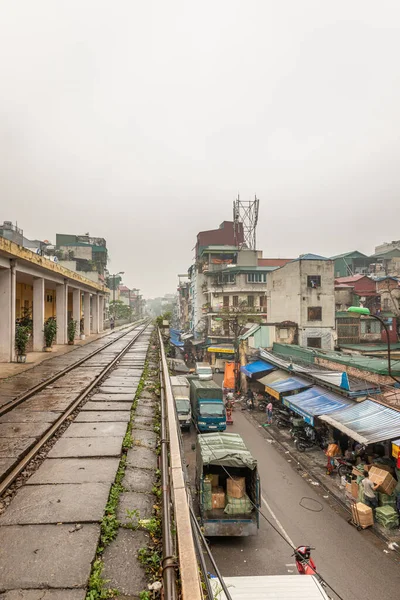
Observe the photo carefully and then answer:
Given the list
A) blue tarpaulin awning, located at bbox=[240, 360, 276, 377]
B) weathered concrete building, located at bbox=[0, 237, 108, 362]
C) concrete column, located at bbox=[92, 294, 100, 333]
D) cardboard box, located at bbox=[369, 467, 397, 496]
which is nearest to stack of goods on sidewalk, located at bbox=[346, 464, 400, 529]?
cardboard box, located at bbox=[369, 467, 397, 496]

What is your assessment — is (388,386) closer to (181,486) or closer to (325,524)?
(325,524)

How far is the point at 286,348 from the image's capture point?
95.8ft

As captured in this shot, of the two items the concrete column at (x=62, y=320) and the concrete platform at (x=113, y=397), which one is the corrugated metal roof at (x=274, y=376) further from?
the concrete platform at (x=113, y=397)

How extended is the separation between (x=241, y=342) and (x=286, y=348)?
9055 millimetres

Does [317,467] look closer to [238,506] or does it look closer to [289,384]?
[289,384]

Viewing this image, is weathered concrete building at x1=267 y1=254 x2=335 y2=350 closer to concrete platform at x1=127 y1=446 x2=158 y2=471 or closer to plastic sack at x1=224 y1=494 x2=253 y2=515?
plastic sack at x1=224 y1=494 x2=253 y2=515

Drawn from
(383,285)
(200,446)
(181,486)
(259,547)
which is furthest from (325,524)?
(383,285)

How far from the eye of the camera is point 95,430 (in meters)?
7.70

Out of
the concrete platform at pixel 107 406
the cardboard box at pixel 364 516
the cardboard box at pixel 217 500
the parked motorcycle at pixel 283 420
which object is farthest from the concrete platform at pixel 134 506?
the parked motorcycle at pixel 283 420

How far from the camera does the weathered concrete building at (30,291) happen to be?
16.9 metres

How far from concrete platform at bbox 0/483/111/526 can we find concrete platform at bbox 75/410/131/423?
3.08m

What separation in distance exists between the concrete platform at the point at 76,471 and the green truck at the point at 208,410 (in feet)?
54.3

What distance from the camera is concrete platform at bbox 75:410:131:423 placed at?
27.5 feet

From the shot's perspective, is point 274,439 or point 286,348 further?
point 286,348
